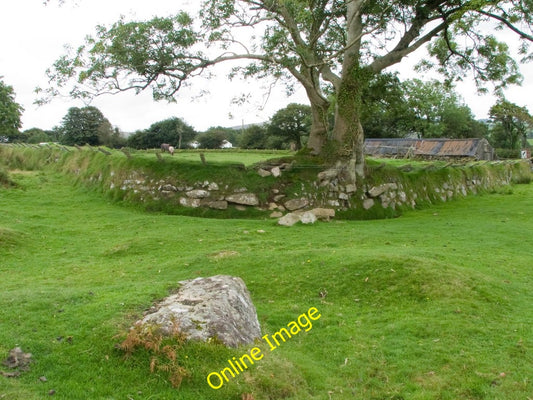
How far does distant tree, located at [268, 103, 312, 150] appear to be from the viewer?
66.0 m

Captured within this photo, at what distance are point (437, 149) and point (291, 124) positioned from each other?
22.1 meters

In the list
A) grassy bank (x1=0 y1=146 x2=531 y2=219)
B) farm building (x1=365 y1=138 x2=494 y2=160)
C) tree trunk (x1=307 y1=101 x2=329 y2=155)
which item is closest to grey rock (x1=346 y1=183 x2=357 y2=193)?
grassy bank (x1=0 y1=146 x2=531 y2=219)

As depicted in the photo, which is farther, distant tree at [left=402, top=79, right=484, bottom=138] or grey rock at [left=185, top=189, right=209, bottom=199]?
distant tree at [left=402, top=79, right=484, bottom=138]

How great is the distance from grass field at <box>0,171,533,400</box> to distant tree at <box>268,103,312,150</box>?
168 feet

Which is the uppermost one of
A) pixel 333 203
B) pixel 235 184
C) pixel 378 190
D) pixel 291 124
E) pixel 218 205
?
pixel 291 124

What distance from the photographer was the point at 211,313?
17.5 feet

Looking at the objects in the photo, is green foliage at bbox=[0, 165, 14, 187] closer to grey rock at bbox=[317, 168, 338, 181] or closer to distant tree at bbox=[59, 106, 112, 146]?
grey rock at bbox=[317, 168, 338, 181]

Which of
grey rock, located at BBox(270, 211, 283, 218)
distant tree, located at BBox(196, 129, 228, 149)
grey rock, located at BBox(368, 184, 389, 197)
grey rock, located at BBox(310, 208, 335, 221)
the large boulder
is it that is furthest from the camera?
distant tree, located at BBox(196, 129, 228, 149)

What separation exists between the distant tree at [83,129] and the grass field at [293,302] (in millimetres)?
48445

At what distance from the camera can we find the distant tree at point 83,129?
60.8 metres

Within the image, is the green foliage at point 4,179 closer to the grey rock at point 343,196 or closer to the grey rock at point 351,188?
the grey rock at point 343,196

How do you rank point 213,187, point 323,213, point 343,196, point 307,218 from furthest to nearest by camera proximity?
point 343,196
point 213,187
point 323,213
point 307,218

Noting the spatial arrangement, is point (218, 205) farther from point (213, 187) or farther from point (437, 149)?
point (437, 149)

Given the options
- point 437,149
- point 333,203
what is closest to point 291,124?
point 437,149
